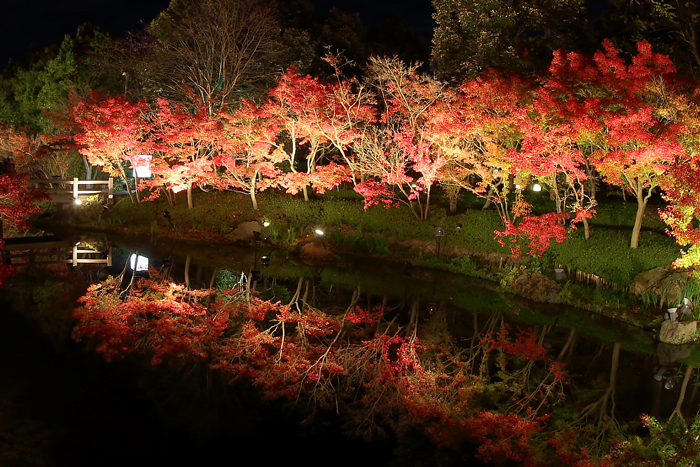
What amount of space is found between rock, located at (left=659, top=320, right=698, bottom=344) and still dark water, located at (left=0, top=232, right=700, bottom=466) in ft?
0.68

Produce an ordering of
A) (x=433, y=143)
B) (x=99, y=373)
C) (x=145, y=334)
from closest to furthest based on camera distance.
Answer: (x=99, y=373), (x=145, y=334), (x=433, y=143)

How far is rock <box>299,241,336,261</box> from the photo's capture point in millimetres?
14570

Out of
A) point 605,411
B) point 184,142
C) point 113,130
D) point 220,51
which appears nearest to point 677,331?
point 605,411

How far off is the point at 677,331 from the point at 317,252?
8736 mm

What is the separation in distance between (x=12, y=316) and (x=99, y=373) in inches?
122

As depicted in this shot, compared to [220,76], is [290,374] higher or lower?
lower

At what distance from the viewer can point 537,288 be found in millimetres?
11258

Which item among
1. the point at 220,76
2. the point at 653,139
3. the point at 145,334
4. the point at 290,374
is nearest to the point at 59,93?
the point at 220,76

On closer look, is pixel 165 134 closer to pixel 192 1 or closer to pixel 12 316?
pixel 192 1

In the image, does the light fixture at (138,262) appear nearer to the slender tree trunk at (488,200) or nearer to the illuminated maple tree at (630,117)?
the slender tree trunk at (488,200)

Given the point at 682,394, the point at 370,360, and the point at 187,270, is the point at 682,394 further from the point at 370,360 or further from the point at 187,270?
the point at 187,270

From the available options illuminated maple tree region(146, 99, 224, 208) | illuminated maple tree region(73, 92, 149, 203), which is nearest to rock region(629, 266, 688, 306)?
illuminated maple tree region(146, 99, 224, 208)

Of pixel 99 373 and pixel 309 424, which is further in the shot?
pixel 99 373

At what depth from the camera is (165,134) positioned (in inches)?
640
